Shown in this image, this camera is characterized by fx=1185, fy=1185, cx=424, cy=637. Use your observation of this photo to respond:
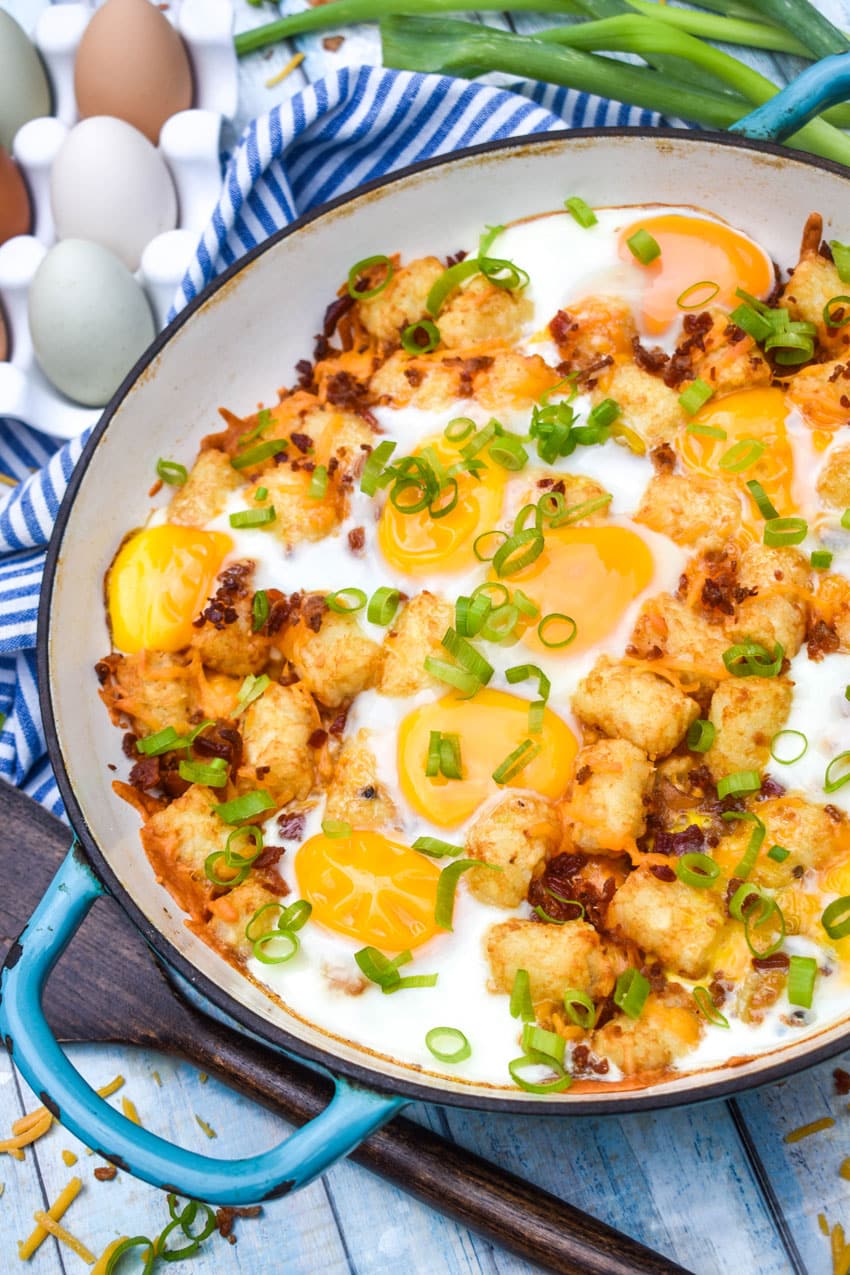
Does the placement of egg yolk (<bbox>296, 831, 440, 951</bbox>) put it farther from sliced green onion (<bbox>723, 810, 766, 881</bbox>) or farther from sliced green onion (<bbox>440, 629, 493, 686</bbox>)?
sliced green onion (<bbox>723, 810, 766, 881</bbox>)

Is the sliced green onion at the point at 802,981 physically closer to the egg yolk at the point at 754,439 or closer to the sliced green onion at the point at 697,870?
the sliced green onion at the point at 697,870

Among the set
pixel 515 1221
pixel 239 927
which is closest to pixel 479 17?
pixel 239 927

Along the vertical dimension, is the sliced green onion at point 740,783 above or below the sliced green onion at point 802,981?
above

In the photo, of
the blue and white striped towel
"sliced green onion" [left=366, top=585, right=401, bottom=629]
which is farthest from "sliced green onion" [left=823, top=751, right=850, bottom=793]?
the blue and white striped towel

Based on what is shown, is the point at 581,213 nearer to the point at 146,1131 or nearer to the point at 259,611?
the point at 259,611

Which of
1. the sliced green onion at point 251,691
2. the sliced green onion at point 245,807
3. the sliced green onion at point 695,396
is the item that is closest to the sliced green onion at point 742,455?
the sliced green onion at point 695,396

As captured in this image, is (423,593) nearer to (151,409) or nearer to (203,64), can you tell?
(151,409)
